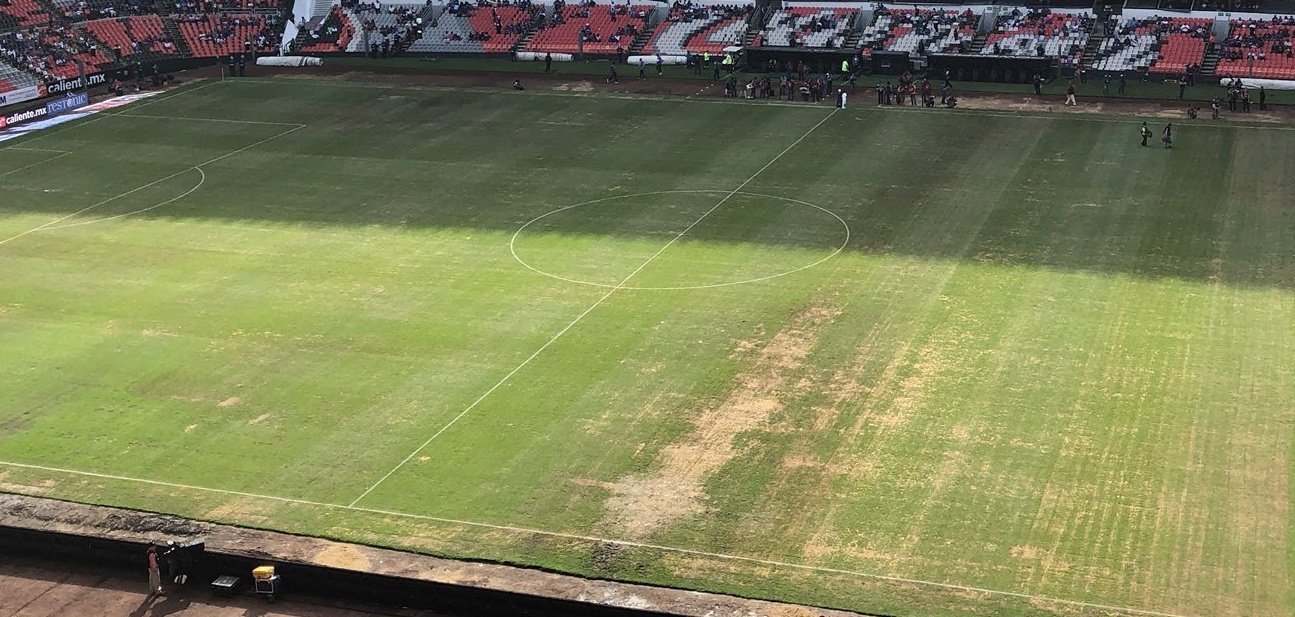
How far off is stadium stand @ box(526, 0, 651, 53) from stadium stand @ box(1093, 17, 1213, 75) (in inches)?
1260

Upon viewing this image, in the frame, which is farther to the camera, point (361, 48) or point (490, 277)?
point (361, 48)

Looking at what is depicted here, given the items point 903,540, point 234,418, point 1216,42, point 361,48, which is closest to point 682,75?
A: point 361,48

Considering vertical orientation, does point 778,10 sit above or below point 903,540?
above

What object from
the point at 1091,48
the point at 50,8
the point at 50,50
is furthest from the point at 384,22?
the point at 1091,48

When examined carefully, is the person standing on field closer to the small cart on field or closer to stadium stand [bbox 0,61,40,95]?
the small cart on field

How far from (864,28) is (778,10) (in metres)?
6.98

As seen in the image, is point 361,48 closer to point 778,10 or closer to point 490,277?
point 778,10

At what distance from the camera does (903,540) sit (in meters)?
36.3

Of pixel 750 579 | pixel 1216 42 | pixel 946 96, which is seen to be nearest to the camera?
pixel 750 579

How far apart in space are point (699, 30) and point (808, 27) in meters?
7.76

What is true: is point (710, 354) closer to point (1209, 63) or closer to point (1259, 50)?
point (1209, 63)

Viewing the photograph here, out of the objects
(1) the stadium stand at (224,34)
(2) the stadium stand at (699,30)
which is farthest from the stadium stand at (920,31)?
(1) the stadium stand at (224,34)

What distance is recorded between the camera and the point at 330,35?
11025 centimetres

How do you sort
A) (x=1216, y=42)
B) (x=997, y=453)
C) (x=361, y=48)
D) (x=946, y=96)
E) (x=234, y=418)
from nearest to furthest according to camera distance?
1. (x=997, y=453)
2. (x=234, y=418)
3. (x=946, y=96)
4. (x=1216, y=42)
5. (x=361, y=48)
